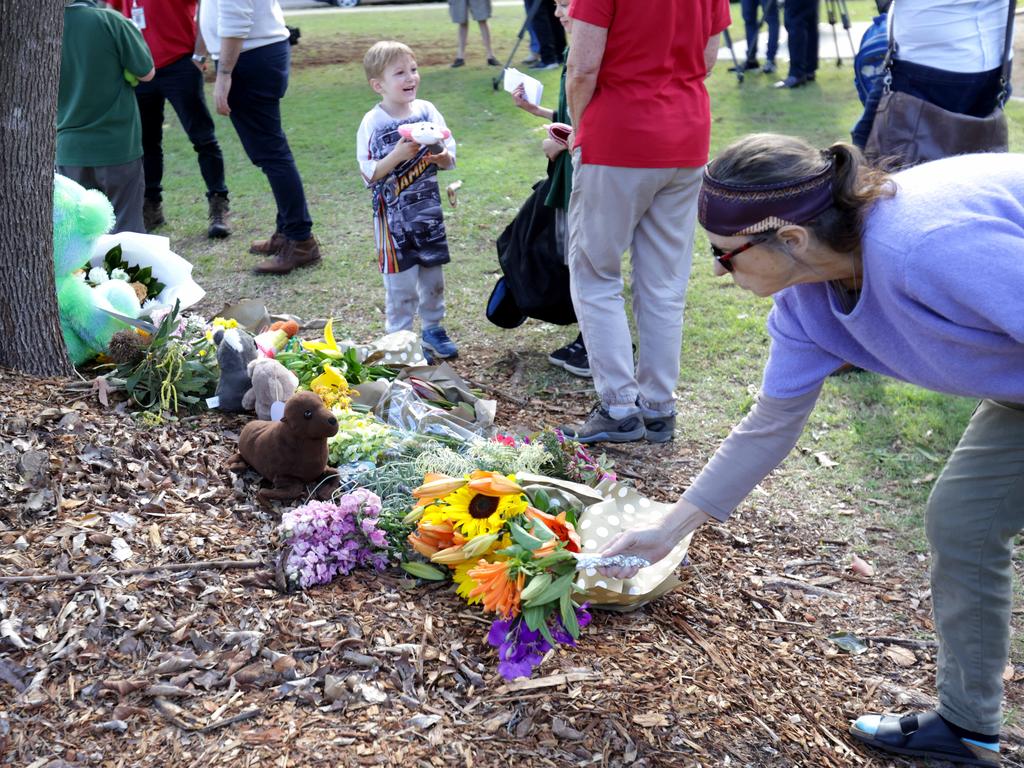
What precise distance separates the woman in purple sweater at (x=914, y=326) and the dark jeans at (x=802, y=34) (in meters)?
10.2

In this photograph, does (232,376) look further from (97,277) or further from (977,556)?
(977,556)

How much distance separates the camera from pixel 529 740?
2471 mm

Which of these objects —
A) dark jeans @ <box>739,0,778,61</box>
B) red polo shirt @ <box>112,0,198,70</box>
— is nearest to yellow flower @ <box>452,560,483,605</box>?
red polo shirt @ <box>112,0,198,70</box>

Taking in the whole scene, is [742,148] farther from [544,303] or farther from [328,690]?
[544,303]

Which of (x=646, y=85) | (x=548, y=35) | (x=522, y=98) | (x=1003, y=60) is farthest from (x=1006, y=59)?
(x=548, y=35)

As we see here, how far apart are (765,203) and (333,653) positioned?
161 cm

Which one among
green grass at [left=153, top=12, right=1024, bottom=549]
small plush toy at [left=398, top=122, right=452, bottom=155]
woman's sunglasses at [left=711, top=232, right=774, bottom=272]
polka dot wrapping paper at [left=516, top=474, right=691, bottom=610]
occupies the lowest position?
green grass at [left=153, top=12, right=1024, bottom=549]

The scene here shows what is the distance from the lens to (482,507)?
119 inches

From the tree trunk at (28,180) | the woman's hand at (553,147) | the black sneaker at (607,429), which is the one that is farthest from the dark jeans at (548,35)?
the tree trunk at (28,180)

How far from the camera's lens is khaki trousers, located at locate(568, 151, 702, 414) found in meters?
4.02

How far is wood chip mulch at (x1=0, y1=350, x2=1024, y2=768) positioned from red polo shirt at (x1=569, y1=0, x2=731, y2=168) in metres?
1.60

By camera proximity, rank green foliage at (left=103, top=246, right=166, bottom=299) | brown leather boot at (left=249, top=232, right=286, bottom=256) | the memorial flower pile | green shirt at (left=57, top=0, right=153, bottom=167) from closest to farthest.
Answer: the memorial flower pile < green foliage at (left=103, top=246, right=166, bottom=299) < green shirt at (left=57, top=0, right=153, bottom=167) < brown leather boot at (left=249, top=232, right=286, bottom=256)

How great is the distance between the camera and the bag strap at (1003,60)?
4.34 meters

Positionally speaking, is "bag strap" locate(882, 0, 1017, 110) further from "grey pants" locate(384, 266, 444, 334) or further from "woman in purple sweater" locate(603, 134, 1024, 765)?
"woman in purple sweater" locate(603, 134, 1024, 765)
